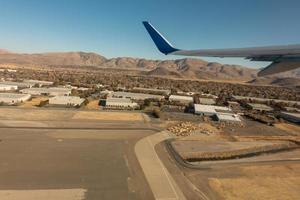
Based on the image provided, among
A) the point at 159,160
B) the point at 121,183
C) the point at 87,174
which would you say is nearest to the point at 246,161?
the point at 159,160

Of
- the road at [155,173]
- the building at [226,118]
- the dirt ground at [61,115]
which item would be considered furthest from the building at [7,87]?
the building at [226,118]

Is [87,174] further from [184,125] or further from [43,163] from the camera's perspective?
[184,125]

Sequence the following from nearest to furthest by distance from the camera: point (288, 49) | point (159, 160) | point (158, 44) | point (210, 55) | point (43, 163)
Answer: point (288, 49) → point (210, 55) → point (158, 44) → point (43, 163) → point (159, 160)

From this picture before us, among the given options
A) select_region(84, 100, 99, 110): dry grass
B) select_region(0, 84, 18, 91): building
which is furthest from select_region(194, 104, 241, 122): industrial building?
select_region(0, 84, 18, 91): building

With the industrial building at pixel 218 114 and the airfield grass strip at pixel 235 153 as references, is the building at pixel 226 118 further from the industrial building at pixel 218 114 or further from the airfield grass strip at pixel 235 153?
the airfield grass strip at pixel 235 153

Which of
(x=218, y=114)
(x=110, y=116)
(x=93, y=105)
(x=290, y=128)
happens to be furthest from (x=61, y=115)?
(x=290, y=128)

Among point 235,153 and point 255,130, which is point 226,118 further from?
point 235,153
